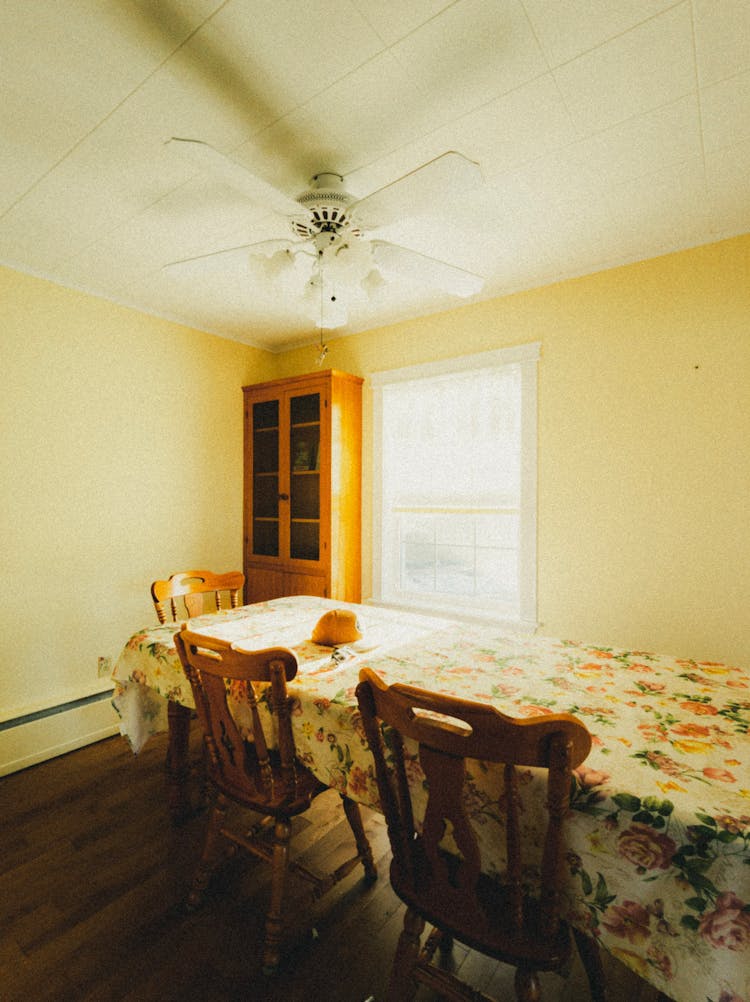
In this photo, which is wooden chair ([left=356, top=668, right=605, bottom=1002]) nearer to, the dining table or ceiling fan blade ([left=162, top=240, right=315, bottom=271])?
the dining table

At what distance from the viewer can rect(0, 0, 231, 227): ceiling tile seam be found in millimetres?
1294

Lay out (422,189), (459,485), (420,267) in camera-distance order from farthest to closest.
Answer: (459,485) < (420,267) < (422,189)

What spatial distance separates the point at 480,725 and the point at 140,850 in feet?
5.94

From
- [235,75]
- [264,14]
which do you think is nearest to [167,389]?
[235,75]

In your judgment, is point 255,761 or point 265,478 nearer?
point 255,761

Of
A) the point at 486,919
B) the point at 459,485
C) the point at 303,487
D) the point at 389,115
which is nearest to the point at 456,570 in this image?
the point at 459,485

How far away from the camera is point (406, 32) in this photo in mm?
1291

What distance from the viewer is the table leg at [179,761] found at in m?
2.07

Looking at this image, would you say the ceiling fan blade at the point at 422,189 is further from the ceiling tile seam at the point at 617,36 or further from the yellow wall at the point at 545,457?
the yellow wall at the point at 545,457

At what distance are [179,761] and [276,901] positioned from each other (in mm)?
813

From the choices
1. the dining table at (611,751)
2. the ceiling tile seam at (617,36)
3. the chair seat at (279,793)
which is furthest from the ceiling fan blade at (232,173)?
the chair seat at (279,793)

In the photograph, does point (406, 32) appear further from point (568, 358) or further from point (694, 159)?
point (568, 358)

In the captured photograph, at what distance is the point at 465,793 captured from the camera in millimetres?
1091

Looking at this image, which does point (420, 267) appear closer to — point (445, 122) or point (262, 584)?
point (445, 122)
